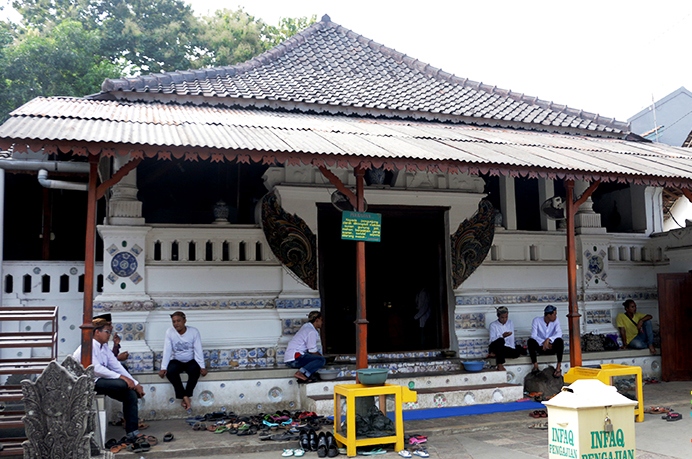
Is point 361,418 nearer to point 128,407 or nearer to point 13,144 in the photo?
point 128,407

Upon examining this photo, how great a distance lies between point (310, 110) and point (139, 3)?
1912 cm

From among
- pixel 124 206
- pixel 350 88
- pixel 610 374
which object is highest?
pixel 350 88

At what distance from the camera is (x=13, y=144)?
5.75 metres

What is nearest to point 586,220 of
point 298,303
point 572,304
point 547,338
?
point 547,338

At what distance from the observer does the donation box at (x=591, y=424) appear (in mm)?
4082

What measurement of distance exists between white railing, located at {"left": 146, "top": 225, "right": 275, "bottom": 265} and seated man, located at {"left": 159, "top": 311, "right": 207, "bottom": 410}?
3.20ft

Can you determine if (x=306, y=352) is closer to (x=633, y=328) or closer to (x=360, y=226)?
(x=360, y=226)

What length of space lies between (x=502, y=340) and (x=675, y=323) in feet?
10.5

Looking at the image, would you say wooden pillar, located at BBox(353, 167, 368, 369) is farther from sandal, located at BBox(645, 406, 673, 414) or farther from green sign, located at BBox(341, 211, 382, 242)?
sandal, located at BBox(645, 406, 673, 414)

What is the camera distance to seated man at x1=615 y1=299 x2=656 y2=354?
10.7 metres

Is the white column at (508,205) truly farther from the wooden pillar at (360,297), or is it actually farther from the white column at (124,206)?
the white column at (124,206)

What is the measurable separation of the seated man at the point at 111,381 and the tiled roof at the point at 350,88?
379 cm

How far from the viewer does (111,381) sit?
6.89 metres

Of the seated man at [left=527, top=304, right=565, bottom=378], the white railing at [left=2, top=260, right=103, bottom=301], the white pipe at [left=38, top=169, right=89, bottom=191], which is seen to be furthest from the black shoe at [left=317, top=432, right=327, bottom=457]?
the white pipe at [left=38, top=169, right=89, bottom=191]
